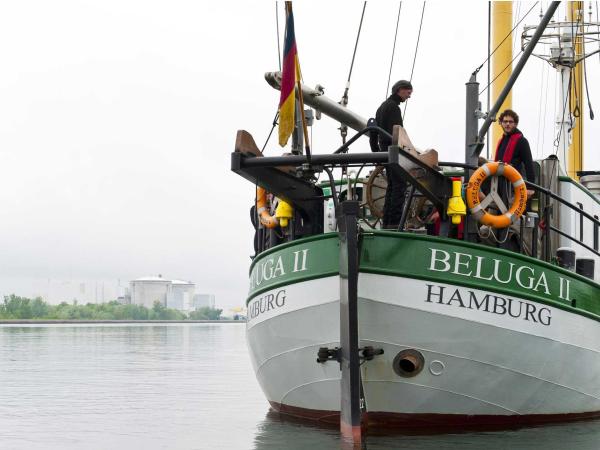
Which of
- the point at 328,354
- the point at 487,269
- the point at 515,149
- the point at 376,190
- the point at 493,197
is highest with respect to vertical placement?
the point at 515,149

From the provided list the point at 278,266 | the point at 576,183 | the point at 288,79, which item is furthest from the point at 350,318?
the point at 576,183

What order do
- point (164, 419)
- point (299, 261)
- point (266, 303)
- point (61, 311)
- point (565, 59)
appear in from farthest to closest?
point (61, 311) < point (565, 59) < point (164, 419) < point (266, 303) < point (299, 261)

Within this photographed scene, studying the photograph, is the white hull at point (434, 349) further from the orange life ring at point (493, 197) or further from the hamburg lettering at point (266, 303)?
the orange life ring at point (493, 197)

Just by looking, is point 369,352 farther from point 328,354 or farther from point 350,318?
point 350,318

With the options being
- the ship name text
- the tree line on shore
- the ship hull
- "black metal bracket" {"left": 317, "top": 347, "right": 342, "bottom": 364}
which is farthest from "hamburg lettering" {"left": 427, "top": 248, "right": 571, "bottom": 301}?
the tree line on shore

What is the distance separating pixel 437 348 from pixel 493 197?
72.7 inches

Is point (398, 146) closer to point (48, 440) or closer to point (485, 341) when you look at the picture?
point (485, 341)

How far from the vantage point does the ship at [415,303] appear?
12.3 m

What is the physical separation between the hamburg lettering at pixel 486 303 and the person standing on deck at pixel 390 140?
44.9 inches

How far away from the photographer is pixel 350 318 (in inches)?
470

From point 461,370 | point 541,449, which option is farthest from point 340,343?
point 541,449

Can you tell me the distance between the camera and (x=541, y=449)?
12.0m

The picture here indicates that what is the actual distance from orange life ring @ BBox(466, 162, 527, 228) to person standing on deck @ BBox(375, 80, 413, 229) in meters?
0.79

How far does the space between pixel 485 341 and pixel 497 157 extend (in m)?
2.95
